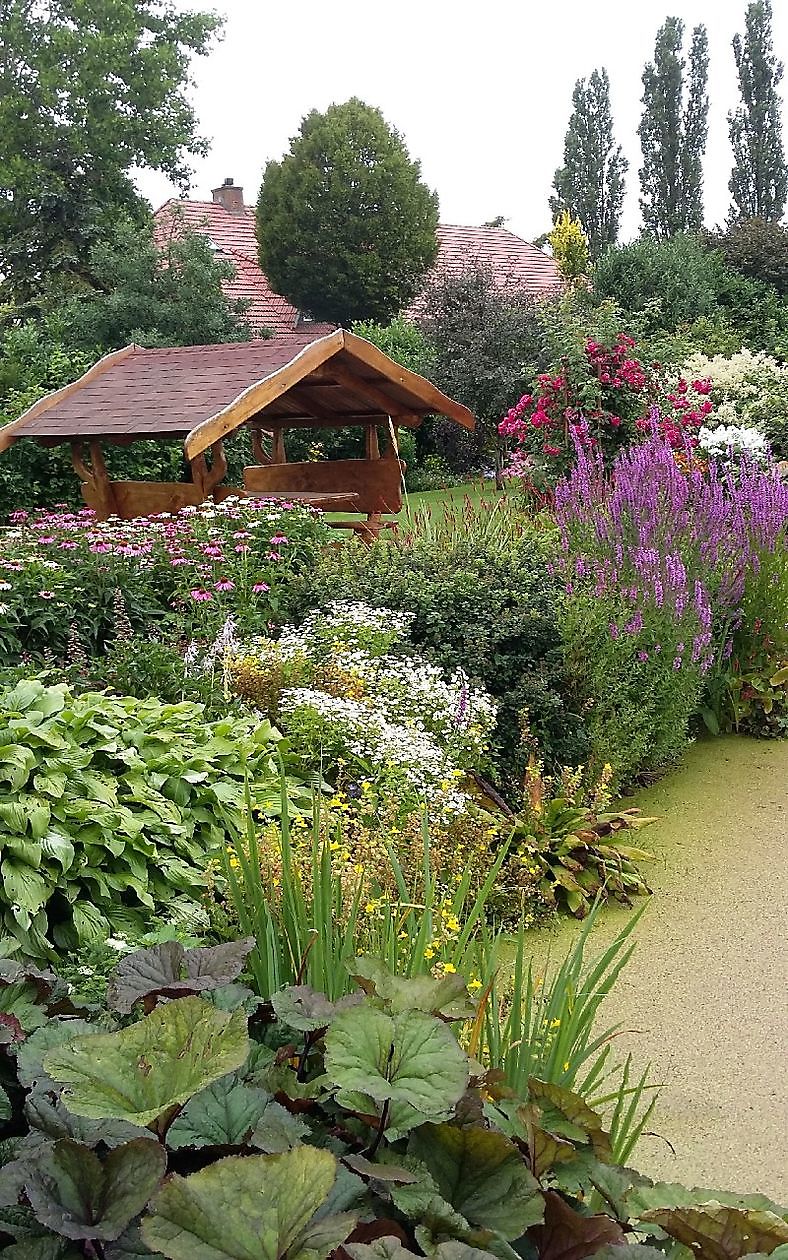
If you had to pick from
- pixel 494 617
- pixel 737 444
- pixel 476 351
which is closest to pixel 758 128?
pixel 476 351

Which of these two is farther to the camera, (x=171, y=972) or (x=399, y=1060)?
(x=171, y=972)

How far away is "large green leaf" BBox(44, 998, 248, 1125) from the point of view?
102 centimetres

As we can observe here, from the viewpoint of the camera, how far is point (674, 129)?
34.3 metres

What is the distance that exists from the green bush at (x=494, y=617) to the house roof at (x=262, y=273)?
15850 mm

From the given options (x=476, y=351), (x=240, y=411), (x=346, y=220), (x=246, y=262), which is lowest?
(x=240, y=411)

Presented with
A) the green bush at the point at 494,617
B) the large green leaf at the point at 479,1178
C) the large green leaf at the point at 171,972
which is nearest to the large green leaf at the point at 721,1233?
the large green leaf at the point at 479,1178

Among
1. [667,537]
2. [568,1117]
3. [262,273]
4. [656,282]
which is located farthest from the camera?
[262,273]

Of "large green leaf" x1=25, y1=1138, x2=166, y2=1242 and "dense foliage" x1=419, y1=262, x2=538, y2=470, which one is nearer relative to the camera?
"large green leaf" x1=25, y1=1138, x2=166, y2=1242

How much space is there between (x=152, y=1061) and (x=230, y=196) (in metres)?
28.5

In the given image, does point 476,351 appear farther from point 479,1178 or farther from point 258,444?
point 479,1178

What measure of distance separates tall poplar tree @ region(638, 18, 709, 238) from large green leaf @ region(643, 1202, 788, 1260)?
36.0m

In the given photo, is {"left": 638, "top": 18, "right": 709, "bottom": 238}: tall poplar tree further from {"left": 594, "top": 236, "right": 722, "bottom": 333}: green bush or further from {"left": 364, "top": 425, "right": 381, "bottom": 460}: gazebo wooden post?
{"left": 364, "top": 425, "right": 381, "bottom": 460}: gazebo wooden post

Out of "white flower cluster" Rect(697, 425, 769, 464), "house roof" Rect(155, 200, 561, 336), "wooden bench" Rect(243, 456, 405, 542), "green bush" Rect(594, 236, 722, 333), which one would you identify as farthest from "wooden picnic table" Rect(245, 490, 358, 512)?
"green bush" Rect(594, 236, 722, 333)

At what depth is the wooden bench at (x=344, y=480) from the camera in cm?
901
